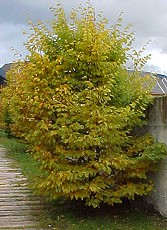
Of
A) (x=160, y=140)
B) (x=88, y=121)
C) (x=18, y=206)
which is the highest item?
(x=88, y=121)

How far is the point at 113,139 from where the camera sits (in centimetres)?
521

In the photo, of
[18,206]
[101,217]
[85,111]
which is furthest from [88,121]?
[18,206]

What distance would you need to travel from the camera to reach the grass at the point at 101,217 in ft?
16.8

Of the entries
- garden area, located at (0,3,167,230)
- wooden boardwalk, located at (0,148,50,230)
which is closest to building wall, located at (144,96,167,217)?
garden area, located at (0,3,167,230)

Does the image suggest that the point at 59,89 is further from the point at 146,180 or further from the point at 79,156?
the point at 146,180

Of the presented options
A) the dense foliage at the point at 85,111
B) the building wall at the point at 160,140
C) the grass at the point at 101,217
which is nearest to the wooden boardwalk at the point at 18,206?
the grass at the point at 101,217

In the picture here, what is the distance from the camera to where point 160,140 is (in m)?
5.45

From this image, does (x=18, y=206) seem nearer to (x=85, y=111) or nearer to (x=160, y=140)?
(x=85, y=111)

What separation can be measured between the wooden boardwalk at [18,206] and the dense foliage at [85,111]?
48 centimetres

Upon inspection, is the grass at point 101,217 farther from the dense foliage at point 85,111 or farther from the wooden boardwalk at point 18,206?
the dense foliage at point 85,111

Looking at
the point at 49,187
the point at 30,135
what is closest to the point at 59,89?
the point at 30,135

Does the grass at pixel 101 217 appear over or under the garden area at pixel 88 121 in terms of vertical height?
under

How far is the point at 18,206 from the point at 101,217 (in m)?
1.43

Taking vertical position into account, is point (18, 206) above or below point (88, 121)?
below
